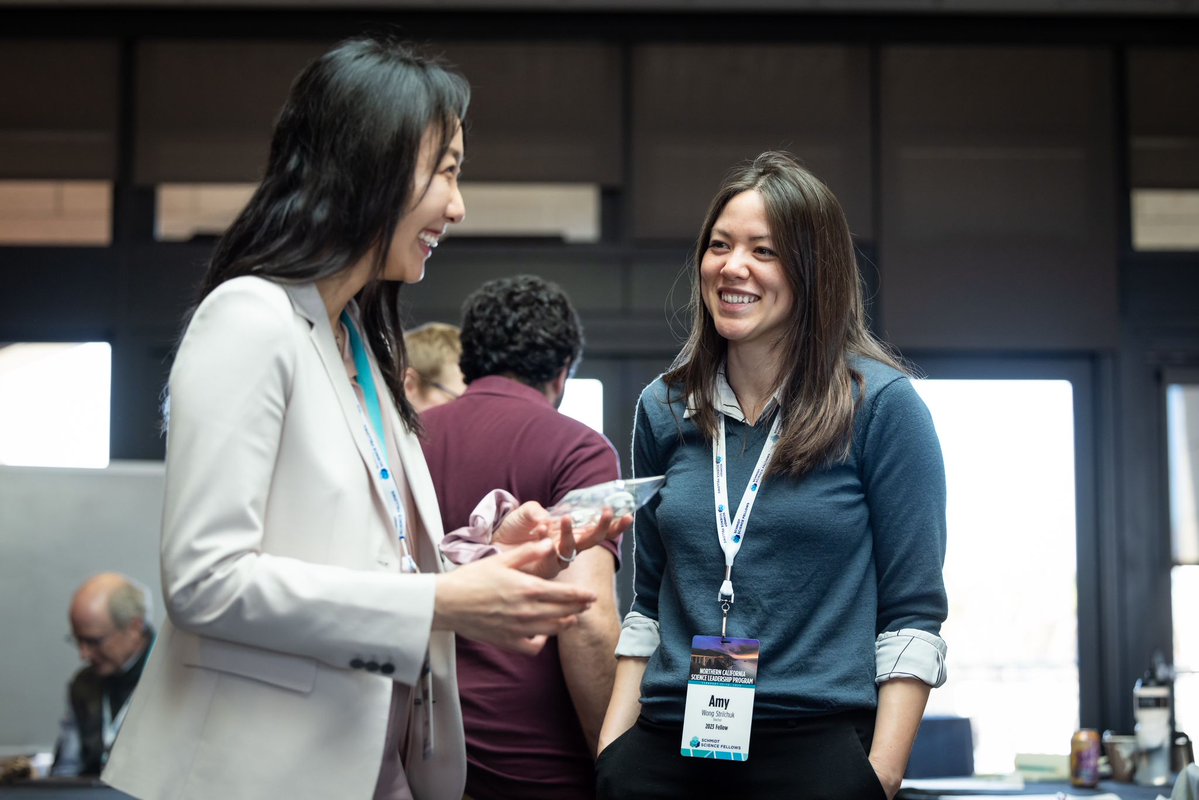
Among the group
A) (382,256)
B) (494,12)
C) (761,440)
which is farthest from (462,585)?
(494,12)

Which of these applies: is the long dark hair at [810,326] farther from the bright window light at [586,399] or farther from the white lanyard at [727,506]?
the bright window light at [586,399]

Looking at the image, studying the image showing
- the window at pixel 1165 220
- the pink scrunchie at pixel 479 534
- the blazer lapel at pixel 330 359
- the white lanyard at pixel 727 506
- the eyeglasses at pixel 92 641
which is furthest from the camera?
the window at pixel 1165 220

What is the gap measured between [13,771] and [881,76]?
4019mm

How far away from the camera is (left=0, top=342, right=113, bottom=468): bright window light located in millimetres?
5215

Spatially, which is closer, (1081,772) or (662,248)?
(1081,772)

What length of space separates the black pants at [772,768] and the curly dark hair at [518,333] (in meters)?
0.93

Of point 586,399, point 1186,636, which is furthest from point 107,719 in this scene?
point 1186,636

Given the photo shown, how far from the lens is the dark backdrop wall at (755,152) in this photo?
5246 mm

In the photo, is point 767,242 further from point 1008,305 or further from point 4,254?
point 4,254

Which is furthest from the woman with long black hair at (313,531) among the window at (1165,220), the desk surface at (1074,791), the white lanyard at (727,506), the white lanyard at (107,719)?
the window at (1165,220)

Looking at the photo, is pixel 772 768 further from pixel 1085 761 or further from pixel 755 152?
pixel 755 152

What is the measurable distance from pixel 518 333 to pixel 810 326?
810mm

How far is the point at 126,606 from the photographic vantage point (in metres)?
3.94

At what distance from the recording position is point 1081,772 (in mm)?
3051
